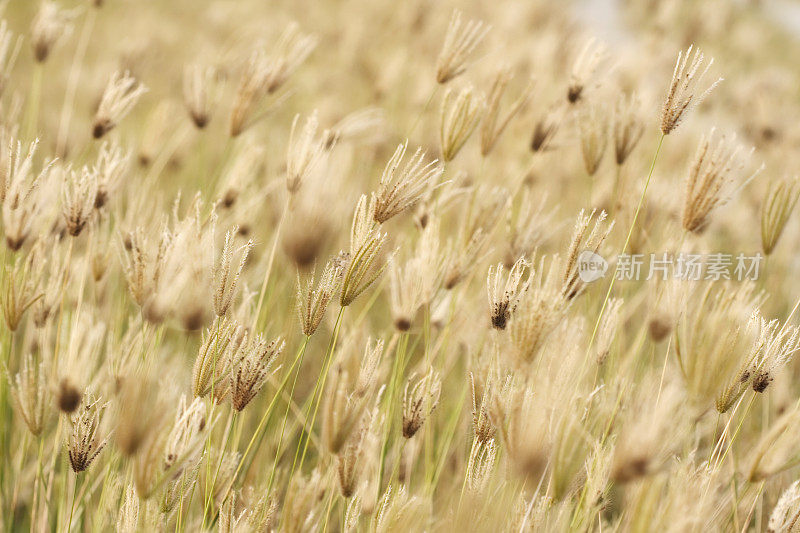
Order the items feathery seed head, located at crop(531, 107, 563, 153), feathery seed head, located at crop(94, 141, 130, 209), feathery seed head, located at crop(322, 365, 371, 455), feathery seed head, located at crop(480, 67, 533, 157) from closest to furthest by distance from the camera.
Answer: feathery seed head, located at crop(322, 365, 371, 455)
feathery seed head, located at crop(94, 141, 130, 209)
feathery seed head, located at crop(480, 67, 533, 157)
feathery seed head, located at crop(531, 107, 563, 153)

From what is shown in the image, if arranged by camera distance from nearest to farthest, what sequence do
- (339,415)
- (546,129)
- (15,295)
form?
(339,415), (15,295), (546,129)

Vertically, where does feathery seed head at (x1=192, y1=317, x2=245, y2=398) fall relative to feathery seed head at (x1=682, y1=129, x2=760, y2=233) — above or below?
below

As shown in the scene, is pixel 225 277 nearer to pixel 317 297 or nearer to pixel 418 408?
pixel 317 297

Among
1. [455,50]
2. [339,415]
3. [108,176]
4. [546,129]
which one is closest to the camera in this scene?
[339,415]

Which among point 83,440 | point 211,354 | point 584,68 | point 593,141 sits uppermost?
point 584,68

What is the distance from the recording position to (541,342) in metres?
0.58

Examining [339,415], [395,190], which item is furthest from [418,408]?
[395,190]

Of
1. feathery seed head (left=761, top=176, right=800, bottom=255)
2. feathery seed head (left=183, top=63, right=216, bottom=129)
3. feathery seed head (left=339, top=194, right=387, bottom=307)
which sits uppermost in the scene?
feathery seed head (left=183, top=63, right=216, bottom=129)

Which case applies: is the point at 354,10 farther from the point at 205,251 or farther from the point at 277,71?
the point at 205,251

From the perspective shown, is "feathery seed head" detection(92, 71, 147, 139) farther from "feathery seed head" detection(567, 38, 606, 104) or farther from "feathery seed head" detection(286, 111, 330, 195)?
"feathery seed head" detection(567, 38, 606, 104)

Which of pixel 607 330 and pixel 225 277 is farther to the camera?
pixel 607 330

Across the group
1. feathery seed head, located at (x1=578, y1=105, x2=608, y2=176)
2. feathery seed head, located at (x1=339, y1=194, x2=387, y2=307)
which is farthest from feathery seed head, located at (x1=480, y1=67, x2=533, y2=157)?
feathery seed head, located at (x1=339, y1=194, x2=387, y2=307)

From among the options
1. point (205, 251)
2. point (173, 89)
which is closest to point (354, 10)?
point (173, 89)

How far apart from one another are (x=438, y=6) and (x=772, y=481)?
1817mm
